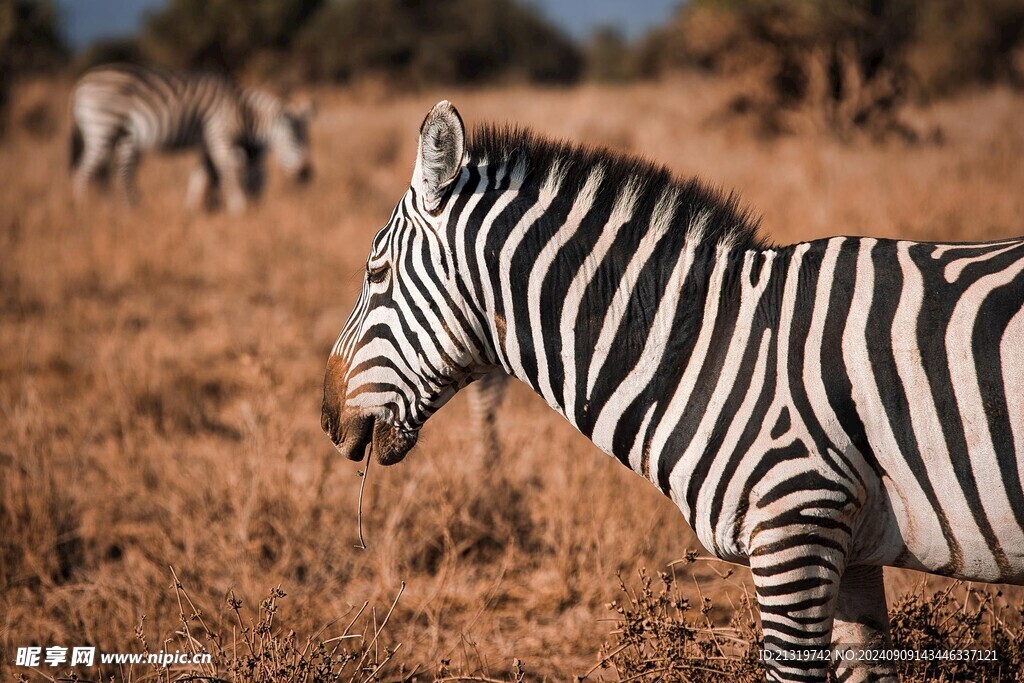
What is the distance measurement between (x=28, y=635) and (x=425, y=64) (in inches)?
966

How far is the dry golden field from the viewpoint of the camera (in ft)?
10.5

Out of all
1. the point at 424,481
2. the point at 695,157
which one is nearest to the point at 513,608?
Answer: the point at 424,481

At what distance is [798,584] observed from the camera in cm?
172

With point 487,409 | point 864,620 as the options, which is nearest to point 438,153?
point 864,620

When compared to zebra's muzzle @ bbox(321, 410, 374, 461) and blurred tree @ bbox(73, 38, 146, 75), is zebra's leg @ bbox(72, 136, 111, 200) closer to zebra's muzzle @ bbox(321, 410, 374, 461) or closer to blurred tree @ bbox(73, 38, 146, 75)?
zebra's muzzle @ bbox(321, 410, 374, 461)

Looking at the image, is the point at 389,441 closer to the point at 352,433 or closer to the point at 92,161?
the point at 352,433

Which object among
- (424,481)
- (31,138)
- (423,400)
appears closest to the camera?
(423,400)

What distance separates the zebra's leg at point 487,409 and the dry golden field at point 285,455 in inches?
3.4

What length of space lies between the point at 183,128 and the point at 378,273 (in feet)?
Answer: 36.2

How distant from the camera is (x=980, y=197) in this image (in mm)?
6719

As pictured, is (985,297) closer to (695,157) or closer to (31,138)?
(695,157)

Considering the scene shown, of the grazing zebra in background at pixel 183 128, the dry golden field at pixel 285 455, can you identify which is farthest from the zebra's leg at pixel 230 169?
the dry golden field at pixel 285 455

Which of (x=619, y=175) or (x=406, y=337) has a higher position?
(x=619, y=175)

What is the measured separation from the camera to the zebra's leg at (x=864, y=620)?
6.91ft
